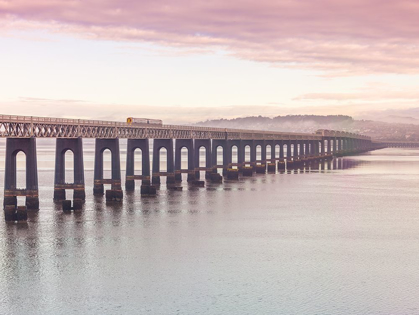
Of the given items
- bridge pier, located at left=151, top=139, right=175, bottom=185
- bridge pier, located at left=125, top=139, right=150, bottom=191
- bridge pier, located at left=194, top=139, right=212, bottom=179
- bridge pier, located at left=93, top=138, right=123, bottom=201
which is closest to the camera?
bridge pier, located at left=93, top=138, right=123, bottom=201

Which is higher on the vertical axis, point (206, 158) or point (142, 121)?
point (142, 121)

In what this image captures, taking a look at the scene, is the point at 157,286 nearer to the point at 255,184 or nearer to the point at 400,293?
the point at 400,293

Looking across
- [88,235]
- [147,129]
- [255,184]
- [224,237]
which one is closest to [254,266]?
[224,237]

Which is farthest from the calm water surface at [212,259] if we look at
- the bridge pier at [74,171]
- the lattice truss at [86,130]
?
the lattice truss at [86,130]

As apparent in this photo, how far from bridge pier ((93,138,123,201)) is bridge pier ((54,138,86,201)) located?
22.9ft

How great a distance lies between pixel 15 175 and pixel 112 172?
25.3 m

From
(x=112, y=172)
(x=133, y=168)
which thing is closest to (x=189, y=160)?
(x=133, y=168)

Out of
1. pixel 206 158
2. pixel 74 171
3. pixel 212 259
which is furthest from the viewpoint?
pixel 206 158

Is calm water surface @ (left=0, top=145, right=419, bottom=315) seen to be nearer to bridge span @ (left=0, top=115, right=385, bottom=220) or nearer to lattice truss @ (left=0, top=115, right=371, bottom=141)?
bridge span @ (left=0, top=115, right=385, bottom=220)

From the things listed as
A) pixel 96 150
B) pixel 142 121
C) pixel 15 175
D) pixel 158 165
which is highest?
pixel 142 121

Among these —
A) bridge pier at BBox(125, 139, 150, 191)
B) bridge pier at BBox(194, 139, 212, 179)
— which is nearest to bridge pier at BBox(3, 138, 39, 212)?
bridge pier at BBox(125, 139, 150, 191)

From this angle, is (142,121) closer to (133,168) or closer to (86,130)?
(133,168)

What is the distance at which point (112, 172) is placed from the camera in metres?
103

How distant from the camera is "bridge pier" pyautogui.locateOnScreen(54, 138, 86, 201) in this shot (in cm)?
9088
